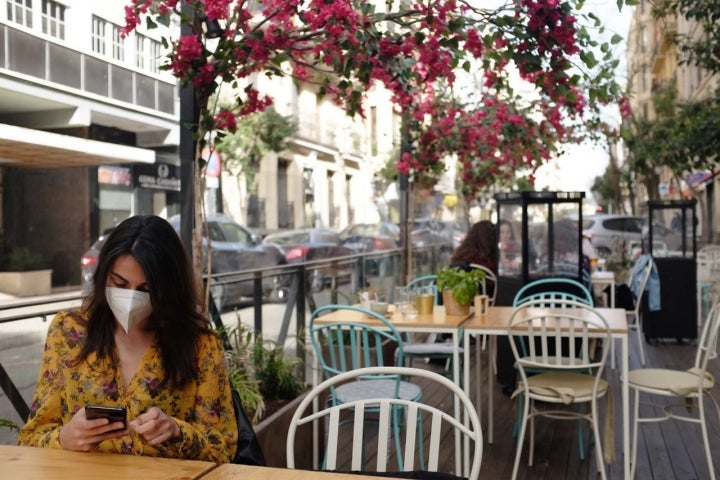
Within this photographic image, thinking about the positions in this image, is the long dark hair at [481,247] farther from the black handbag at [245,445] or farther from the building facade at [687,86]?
the building facade at [687,86]

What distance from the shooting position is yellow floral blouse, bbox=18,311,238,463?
1.97 metres

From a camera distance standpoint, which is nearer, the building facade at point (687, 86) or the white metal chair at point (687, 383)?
the white metal chair at point (687, 383)

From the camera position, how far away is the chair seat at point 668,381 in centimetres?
419

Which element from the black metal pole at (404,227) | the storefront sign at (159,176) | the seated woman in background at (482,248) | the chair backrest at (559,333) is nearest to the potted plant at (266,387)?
the storefront sign at (159,176)

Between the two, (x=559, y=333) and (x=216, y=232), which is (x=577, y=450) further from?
(x=216, y=232)

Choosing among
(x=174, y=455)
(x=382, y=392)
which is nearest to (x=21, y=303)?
(x=174, y=455)

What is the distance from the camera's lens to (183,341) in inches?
84.0

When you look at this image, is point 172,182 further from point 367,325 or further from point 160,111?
point 367,325

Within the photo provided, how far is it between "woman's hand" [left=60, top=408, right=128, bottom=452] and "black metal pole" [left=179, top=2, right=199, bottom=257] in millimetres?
2412

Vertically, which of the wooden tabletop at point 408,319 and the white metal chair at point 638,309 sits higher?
the wooden tabletop at point 408,319

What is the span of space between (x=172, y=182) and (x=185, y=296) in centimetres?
249

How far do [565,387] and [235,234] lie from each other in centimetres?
786

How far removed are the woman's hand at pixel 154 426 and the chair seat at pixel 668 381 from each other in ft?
10.2

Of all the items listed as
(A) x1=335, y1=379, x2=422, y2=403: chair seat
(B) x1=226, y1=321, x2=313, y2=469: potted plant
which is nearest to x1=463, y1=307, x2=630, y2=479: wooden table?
(A) x1=335, y1=379, x2=422, y2=403: chair seat
